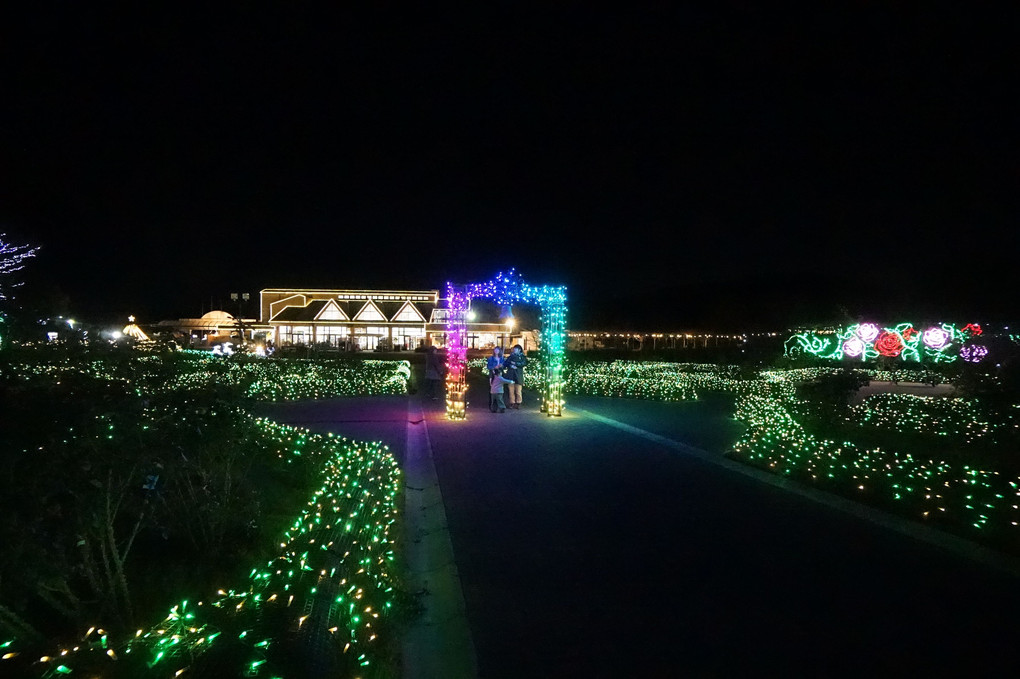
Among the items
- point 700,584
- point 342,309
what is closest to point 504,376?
point 700,584

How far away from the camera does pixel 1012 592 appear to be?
5.32 m

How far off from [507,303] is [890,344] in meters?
20.5

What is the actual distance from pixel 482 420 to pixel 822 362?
67.8 feet

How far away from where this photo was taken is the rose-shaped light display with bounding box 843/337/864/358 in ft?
111

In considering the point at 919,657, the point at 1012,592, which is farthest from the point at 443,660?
the point at 1012,592

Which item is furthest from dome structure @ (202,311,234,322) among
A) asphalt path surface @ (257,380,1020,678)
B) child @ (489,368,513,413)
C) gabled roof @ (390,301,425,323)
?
asphalt path surface @ (257,380,1020,678)

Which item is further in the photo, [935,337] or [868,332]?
[868,332]

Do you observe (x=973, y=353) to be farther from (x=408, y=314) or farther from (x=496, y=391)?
(x=408, y=314)

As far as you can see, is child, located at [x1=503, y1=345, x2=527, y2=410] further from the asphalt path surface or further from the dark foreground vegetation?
the dark foreground vegetation

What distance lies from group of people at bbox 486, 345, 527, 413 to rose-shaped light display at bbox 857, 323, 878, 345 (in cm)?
1996

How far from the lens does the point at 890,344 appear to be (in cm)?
3172

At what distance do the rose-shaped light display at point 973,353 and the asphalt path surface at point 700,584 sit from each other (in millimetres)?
3743

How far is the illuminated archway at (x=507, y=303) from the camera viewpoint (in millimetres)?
16984

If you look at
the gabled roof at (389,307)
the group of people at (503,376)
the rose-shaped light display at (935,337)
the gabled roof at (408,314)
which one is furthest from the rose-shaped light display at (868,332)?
the gabled roof at (389,307)
